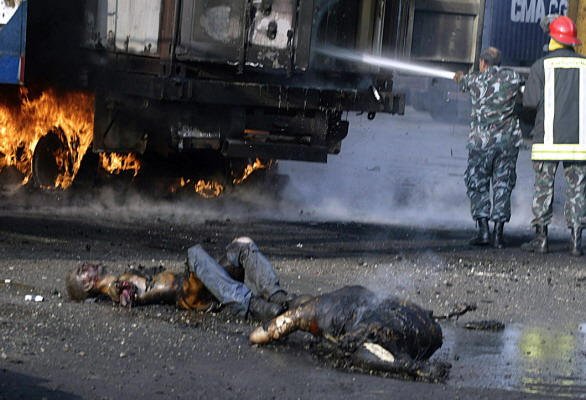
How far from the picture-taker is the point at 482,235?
447 inches

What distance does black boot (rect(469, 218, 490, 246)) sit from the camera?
11.3m

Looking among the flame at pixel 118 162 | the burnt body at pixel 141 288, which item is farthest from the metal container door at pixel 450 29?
the burnt body at pixel 141 288

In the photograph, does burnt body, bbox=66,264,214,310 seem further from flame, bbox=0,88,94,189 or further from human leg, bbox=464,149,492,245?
flame, bbox=0,88,94,189

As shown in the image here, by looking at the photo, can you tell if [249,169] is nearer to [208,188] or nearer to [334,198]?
[208,188]

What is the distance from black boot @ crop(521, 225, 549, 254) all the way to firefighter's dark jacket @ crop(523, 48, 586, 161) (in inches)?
23.6

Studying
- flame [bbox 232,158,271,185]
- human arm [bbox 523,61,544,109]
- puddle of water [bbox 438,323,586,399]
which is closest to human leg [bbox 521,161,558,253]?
human arm [bbox 523,61,544,109]

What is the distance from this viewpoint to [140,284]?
745 cm

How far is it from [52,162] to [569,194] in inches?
186

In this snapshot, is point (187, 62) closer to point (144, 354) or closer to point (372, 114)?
point (372, 114)

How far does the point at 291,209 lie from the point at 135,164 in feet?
4.98

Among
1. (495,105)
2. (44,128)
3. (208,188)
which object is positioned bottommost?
(208,188)

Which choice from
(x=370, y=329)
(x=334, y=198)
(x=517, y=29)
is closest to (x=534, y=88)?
(x=334, y=198)

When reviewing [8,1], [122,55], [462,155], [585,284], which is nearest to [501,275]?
[585,284]

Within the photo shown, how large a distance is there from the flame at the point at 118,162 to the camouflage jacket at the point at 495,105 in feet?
10.5
